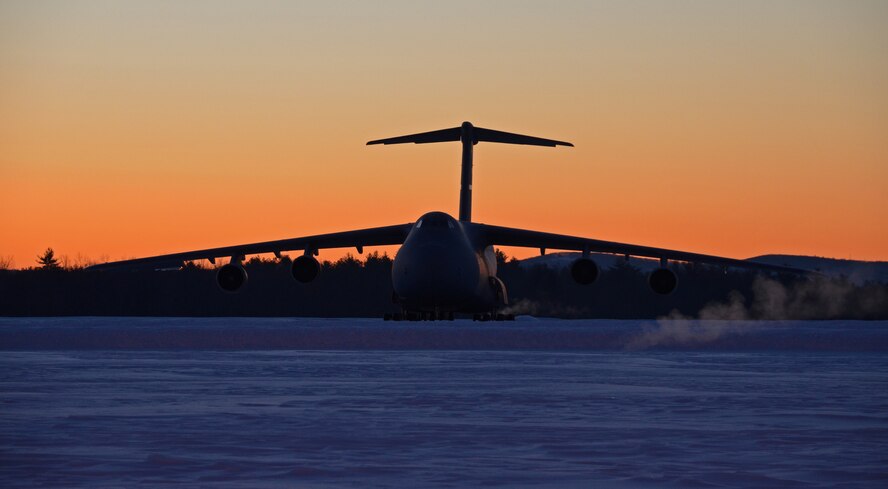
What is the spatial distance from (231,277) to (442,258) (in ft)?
22.0

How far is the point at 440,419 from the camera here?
429 inches

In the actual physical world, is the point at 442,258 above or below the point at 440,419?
above

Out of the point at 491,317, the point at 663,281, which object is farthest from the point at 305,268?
the point at 663,281

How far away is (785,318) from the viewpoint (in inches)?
1864

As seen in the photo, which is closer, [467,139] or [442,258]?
[442,258]

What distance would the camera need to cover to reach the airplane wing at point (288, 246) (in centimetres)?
3895

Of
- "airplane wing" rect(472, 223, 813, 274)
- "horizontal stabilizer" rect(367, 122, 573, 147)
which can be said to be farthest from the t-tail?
"airplane wing" rect(472, 223, 813, 274)

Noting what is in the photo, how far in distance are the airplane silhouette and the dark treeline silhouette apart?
11.3 metres

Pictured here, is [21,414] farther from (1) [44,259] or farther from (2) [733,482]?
(1) [44,259]

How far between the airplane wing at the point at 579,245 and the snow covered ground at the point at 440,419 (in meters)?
17.1

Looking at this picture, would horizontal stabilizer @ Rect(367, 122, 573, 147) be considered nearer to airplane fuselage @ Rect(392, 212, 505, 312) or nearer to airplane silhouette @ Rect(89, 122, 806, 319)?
airplane silhouette @ Rect(89, 122, 806, 319)

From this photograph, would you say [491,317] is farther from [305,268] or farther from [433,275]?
[433,275]

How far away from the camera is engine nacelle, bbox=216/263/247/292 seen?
3669 cm

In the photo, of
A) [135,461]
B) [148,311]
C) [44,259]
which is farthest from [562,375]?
[44,259]
